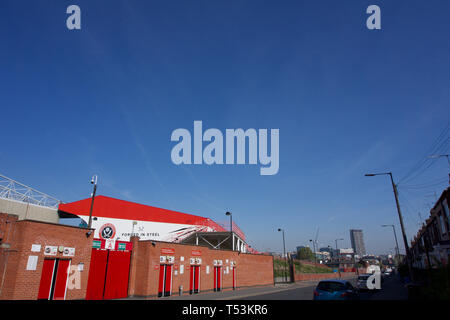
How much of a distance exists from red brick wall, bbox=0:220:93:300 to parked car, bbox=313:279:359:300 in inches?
599

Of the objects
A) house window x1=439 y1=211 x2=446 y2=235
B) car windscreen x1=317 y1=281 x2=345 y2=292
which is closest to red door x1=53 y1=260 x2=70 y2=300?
car windscreen x1=317 y1=281 x2=345 y2=292

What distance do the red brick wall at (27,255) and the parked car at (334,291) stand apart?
15.2 m

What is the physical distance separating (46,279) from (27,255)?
200cm

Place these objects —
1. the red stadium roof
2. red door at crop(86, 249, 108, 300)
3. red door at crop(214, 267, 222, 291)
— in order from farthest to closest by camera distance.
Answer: the red stadium roof < red door at crop(214, 267, 222, 291) < red door at crop(86, 249, 108, 300)

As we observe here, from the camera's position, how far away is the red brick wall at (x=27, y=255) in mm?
15438

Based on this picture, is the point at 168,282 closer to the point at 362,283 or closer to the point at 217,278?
the point at 217,278

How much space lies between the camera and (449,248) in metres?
25.0

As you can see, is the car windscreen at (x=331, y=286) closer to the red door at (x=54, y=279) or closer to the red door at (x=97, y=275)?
the red door at (x=97, y=275)

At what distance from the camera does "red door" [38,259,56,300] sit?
16625 mm

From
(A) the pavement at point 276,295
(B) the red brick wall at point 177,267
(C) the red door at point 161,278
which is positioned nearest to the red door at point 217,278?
(B) the red brick wall at point 177,267

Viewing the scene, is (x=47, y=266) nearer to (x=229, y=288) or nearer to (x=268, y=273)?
(x=229, y=288)

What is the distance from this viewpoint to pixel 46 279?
55.5ft

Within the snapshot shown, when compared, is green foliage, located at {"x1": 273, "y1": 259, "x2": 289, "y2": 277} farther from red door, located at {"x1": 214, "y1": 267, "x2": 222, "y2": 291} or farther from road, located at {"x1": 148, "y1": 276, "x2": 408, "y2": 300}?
road, located at {"x1": 148, "y1": 276, "x2": 408, "y2": 300}

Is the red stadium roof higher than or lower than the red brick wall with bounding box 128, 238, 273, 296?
higher
